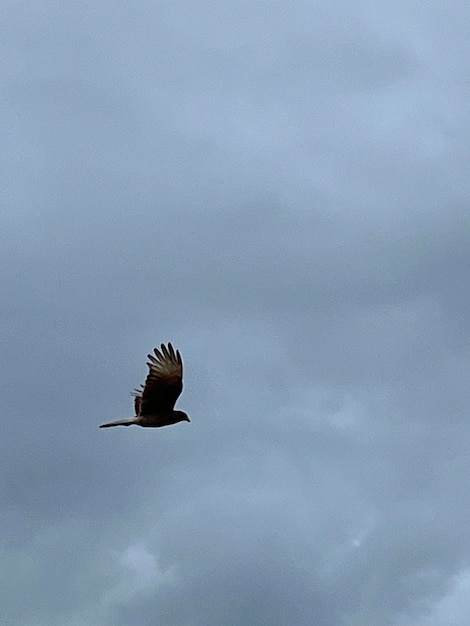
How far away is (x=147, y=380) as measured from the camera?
100000mm

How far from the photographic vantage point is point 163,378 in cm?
9944

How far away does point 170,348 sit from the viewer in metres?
99.6

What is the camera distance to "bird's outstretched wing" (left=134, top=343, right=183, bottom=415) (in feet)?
326

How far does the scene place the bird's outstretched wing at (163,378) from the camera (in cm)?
9944

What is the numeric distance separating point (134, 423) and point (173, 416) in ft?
8.09

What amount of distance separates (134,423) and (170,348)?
4.95 metres

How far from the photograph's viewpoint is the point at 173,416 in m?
102

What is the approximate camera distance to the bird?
99.4 m

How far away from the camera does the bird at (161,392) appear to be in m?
99.4

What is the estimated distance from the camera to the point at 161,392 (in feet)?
328

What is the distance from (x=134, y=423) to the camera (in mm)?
100500

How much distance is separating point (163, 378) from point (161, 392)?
109 cm
